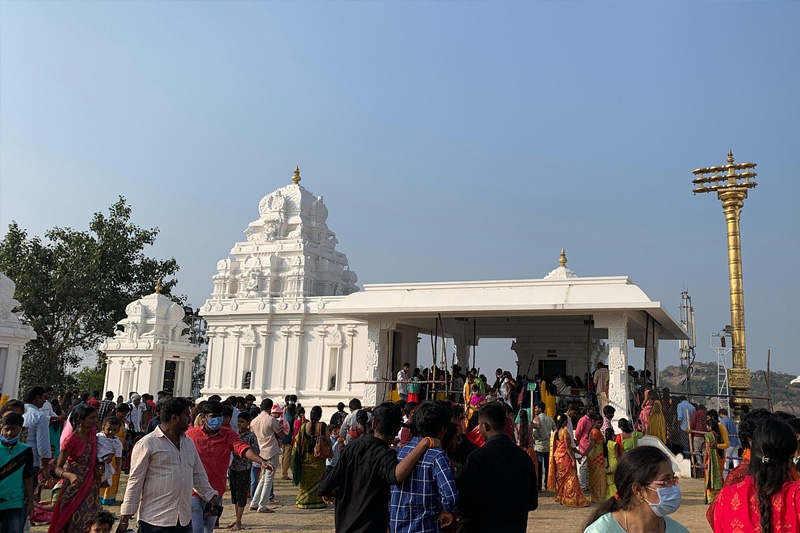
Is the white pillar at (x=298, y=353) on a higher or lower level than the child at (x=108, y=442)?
higher

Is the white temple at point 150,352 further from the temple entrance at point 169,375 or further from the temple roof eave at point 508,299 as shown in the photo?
the temple roof eave at point 508,299

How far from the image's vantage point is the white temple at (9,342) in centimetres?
1875

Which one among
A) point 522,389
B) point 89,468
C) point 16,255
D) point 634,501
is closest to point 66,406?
point 89,468

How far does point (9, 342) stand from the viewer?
18.9 meters

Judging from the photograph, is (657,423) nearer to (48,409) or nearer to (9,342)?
(48,409)

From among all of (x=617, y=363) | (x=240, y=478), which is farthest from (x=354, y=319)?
(x=240, y=478)

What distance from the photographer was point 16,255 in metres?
35.9

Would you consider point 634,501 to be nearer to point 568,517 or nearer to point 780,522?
point 780,522

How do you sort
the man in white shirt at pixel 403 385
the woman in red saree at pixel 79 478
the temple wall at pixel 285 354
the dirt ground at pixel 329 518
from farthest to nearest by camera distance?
the temple wall at pixel 285 354 → the man in white shirt at pixel 403 385 → the dirt ground at pixel 329 518 → the woman in red saree at pixel 79 478

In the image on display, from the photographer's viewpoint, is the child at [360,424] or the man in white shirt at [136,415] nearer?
the child at [360,424]

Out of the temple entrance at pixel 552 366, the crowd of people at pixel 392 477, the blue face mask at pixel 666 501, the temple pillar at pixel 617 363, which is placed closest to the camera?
the blue face mask at pixel 666 501

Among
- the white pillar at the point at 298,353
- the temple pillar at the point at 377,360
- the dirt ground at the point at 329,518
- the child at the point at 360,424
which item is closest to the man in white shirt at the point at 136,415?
Answer: the dirt ground at the point at 329,518

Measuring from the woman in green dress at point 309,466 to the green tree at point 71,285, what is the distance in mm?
29213

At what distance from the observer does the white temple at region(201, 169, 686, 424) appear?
1858 centimetres
